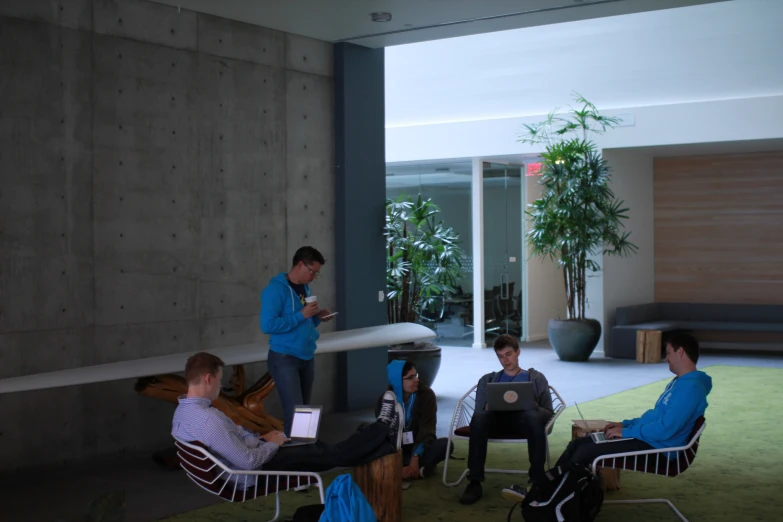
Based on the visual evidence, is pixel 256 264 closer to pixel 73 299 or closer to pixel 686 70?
pixel 73 299

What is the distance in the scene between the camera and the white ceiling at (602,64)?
433 inches

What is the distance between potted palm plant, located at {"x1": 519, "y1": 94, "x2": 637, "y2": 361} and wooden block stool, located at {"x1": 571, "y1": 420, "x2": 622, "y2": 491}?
21.8 ft

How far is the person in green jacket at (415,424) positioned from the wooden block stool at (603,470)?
0.94 m

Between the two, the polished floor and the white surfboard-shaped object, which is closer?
the polished floor

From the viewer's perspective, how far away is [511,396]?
5516 millimetres

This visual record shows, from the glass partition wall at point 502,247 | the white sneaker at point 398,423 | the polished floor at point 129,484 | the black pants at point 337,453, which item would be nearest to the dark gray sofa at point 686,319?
the glass partition wall at point 502,247

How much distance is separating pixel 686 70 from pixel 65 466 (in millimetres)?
9177

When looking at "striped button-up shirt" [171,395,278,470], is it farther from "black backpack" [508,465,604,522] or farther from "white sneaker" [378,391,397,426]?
"black backpack" [508,465,604,522]

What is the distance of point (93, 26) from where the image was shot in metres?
6.48

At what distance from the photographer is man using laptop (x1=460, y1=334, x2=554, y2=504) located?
5.35m

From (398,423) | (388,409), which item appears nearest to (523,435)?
(398,423)

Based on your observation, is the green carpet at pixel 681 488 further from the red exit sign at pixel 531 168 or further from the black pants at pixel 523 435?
the red exit sign at pixel 531 168

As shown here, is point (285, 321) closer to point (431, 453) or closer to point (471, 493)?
point (431, 453)

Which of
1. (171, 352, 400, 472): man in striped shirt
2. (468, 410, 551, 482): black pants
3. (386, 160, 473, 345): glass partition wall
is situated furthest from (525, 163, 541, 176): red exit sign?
(171, 352, 400, 472): man in striped shirt
